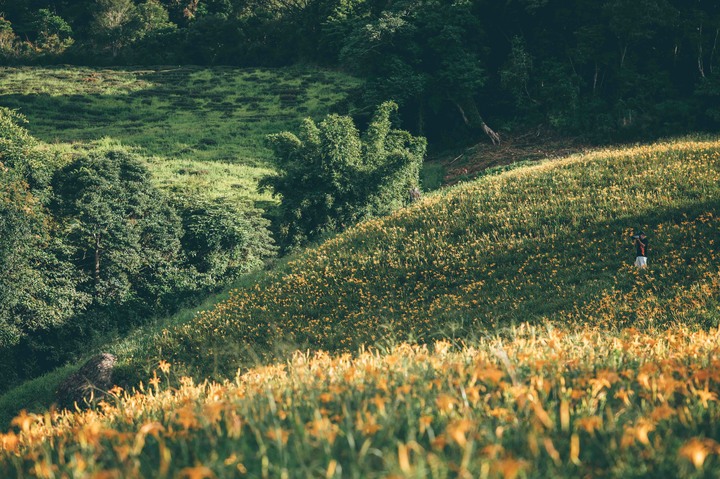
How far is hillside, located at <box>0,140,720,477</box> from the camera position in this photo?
222 cm

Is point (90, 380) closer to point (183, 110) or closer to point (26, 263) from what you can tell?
point (26, 263)

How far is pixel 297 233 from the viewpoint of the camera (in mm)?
27359

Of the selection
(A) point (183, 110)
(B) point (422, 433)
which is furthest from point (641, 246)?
(A) point (183, 110)

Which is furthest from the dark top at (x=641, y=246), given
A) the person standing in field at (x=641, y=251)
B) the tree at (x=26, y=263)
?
the tree at (x=26, y=263)

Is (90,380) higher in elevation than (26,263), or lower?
lower

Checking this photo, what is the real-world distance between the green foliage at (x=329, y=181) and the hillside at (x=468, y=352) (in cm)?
567

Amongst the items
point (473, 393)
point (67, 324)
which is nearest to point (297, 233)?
point (67, 324)

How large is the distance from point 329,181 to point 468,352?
22.3 metres

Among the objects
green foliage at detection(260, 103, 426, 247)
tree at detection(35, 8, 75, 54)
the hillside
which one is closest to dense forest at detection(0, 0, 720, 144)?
the hillside

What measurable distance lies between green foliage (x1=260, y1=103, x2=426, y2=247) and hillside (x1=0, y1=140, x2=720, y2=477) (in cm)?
567

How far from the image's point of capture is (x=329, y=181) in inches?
1043

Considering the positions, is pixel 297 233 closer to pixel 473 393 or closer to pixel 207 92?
pixel 473 393

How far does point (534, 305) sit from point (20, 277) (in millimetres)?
22681

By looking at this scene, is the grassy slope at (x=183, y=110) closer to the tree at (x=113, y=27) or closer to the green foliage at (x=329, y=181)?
the tree at (x=113, y=27)
